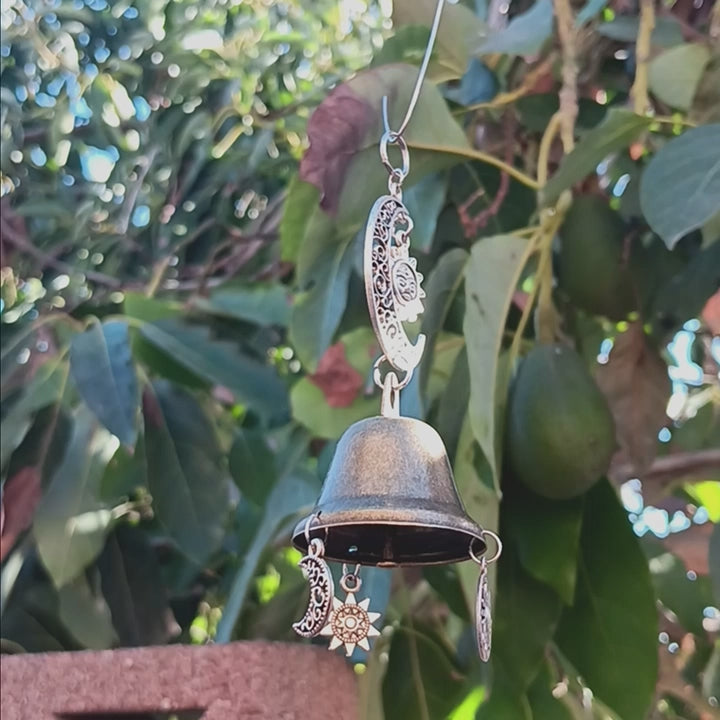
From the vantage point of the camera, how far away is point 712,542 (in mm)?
767

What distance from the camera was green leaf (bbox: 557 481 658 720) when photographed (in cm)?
76

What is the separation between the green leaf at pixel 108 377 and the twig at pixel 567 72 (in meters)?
0.42

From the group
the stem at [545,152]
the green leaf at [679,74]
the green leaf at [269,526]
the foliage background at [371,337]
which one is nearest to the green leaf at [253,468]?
the foliage background at [371,337]

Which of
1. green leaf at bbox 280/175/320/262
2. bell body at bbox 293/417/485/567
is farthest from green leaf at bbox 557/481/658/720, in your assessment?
green leaf at bbox 280/175/320/262

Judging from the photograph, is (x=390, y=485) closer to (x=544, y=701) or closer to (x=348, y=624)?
(x=348, y=624)

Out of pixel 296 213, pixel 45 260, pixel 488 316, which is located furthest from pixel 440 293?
pixel 45 260

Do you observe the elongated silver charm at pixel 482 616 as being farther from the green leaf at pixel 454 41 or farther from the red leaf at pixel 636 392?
the green leaf at pixel 454 41

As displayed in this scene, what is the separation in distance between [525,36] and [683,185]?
0.22 meters

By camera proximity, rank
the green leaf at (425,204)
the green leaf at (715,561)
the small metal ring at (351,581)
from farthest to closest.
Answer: the green leaf at (425,204)
the green leaf at (715,561)
the small metal ring at (351,581)

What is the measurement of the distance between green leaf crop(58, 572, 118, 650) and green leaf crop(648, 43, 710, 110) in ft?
2.25

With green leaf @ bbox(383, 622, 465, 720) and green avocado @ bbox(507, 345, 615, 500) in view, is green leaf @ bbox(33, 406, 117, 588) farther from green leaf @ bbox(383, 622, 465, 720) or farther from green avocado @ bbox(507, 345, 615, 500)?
green avocado @ bbox(507, 345, 615, 500)

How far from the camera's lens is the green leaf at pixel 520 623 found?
766 millimetres

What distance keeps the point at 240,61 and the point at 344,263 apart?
0.69 m

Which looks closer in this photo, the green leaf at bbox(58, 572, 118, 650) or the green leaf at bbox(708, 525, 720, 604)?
the green leaf at bbox(708, 525, 720, 604)
